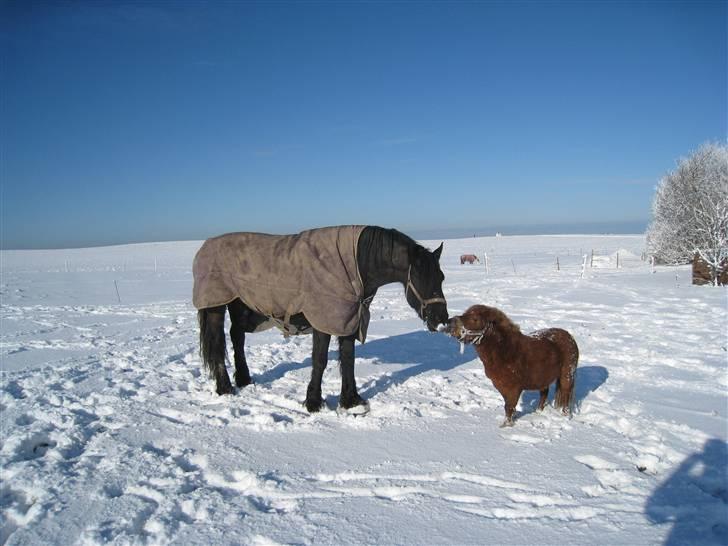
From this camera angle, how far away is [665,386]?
490cm

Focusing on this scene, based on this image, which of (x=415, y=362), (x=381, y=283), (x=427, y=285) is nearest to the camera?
(x=427, y=285)

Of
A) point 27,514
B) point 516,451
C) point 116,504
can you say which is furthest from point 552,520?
point 27,514

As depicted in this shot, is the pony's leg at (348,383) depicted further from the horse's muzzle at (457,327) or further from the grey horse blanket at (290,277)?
the horse's muzzle at (457,327)

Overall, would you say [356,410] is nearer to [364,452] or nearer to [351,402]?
[351,402]

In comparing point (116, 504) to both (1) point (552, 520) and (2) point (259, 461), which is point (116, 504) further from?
(1) point (552, 520)

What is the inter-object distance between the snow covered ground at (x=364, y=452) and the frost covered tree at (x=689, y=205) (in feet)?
55.3

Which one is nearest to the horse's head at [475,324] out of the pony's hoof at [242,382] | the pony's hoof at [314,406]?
the pony's hoof at [314,406]

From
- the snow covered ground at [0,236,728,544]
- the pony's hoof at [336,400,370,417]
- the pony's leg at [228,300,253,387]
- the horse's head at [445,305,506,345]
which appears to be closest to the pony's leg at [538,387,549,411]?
the snow covered ground at [0,236,728,544]

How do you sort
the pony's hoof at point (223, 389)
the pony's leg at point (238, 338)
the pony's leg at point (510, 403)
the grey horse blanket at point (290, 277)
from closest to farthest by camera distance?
1. the pony's leg at point (510, 403)
2. the grey horse blanket at point (290, 277)
3. the pony's hoof at point (223, 389)
4. the pony's leg at point (238, 338)

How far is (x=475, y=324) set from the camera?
372cm

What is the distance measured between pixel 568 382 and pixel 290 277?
280 centimetres

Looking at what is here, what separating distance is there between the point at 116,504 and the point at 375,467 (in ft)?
5.54

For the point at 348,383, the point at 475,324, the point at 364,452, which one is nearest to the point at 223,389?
A: the point at 348,383

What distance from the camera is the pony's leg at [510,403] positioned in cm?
381
